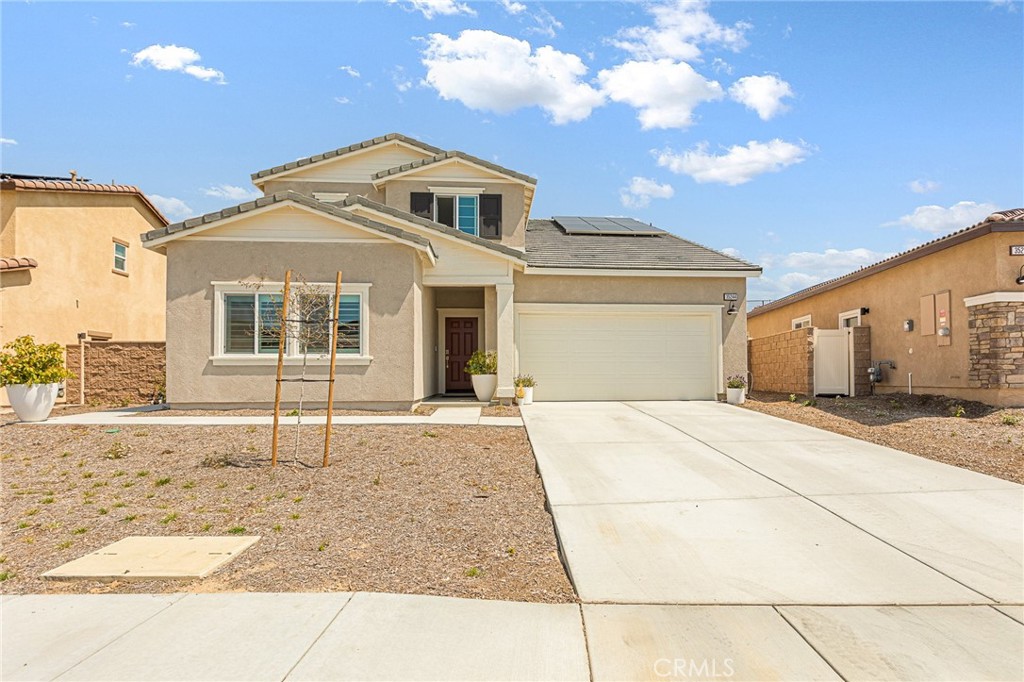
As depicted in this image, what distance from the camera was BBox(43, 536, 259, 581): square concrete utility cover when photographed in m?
4.44

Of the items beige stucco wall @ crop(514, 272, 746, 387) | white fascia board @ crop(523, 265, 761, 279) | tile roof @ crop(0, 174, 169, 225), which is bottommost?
beige stucco wall @ crop(514, 272, 746, 387)

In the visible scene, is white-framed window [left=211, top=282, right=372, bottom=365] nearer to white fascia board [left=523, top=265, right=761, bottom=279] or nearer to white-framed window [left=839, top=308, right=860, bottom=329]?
white fascia board [left=523, top=265, right=761, bottom=279]

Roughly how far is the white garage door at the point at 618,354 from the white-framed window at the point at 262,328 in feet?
14.7

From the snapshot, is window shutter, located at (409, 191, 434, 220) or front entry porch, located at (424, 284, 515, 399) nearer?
window shutter, located at (409, 191, 434, 220)

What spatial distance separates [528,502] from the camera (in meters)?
6.29

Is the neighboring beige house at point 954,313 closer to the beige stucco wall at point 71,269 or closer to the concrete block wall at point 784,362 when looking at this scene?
the concrete block wall at point 784,362

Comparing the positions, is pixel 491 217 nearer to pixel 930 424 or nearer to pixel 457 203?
pixel 457 203

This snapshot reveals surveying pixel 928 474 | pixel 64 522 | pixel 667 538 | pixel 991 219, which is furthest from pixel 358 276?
pixel 991 219

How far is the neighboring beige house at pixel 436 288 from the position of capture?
1227cm

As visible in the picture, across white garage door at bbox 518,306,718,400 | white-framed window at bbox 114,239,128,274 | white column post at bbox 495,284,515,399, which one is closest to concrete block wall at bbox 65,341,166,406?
white-framed window at bbox 114,239,128,274

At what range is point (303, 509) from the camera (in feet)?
19.6

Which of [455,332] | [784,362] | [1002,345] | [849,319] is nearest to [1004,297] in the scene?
[1002,345]

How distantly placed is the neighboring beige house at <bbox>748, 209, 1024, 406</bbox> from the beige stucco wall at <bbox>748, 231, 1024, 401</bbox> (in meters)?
0.02

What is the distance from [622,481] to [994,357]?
9.53 m
